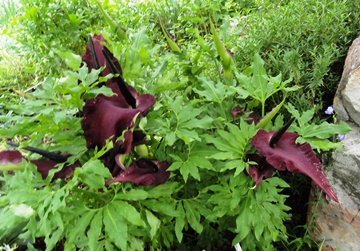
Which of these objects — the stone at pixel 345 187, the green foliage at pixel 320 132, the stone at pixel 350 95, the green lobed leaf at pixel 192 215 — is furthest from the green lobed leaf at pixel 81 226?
the stone at pixel 350 95

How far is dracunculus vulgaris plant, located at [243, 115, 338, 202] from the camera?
1413 mm

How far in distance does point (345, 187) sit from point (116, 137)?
111 centimetres

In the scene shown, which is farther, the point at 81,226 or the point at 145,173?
the point at 145,173

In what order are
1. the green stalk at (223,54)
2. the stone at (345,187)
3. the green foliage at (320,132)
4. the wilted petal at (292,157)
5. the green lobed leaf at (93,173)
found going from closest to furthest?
the green lobed leaf at (93,173), the wilted petal at (292,157), the green foliage at (320,132), the green stalk at (223,54), the stone at (345,187)

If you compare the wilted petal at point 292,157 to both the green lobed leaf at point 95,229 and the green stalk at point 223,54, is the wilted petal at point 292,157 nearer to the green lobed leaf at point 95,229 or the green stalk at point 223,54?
the green stalk at point 223,54

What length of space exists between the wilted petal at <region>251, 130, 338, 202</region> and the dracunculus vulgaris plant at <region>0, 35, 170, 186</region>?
0.39m

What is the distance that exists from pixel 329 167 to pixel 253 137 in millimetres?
629

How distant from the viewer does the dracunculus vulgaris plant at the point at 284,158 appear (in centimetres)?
141

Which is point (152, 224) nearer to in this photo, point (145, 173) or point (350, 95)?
point (145, 173)

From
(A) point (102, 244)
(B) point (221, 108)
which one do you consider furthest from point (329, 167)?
(A) point (102, 244)

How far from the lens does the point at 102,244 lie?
1.54 meters

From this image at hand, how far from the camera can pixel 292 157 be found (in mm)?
1450

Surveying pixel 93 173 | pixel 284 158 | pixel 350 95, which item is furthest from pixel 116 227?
pixel 350 95

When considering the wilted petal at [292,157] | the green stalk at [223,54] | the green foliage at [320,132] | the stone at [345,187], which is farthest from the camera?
the stone at [345,187]
